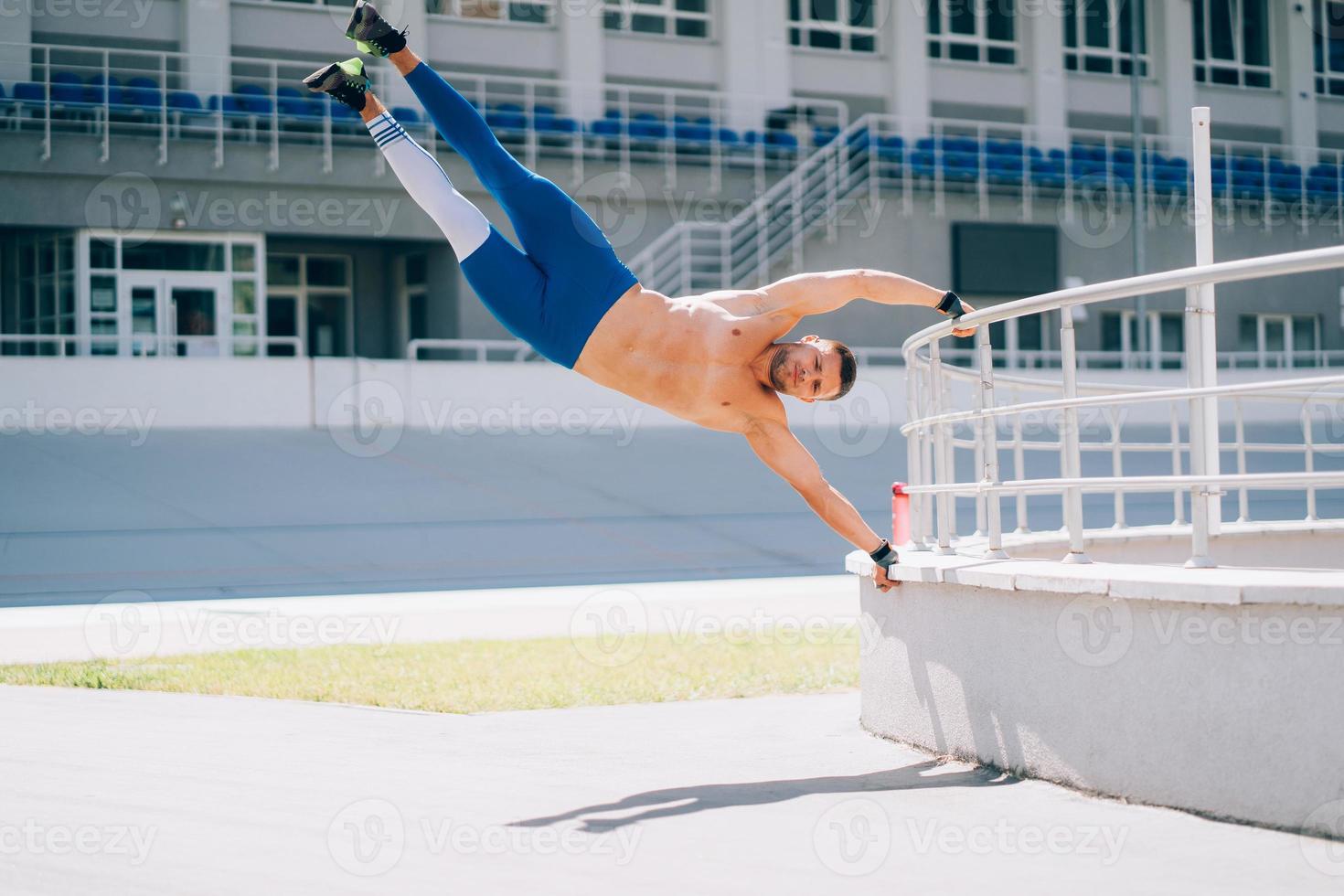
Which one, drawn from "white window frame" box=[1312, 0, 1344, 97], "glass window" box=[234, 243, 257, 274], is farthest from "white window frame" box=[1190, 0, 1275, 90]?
"glass window" box=[234, 243, 257, 274]

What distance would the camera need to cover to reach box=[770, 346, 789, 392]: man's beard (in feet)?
19.5

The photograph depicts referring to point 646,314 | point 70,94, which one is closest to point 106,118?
point 70,94

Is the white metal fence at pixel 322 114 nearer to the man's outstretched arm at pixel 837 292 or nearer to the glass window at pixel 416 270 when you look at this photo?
the glass window at pixel 416 270

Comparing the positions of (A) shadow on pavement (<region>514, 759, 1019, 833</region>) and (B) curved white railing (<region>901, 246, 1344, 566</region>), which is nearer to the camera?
(B) curved white railing (<region>901, 246, 1344, 566</region>)

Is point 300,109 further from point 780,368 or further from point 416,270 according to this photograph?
point 780,368

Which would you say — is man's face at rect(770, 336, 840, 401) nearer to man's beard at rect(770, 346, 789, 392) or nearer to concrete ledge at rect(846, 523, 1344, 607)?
man's beard at rect(770, 346, 789, 392)

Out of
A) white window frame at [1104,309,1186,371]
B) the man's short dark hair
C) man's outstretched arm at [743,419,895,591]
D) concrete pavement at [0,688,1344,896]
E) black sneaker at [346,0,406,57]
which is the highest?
white window frame at [1104,309,1186,371]

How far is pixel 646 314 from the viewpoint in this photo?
20.6ft

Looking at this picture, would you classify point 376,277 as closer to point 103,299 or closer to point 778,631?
point 103,299

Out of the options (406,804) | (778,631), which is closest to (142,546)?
(778,631)

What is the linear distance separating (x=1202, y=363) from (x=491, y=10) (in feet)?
93.4

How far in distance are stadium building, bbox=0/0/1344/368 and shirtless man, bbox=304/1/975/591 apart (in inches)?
737

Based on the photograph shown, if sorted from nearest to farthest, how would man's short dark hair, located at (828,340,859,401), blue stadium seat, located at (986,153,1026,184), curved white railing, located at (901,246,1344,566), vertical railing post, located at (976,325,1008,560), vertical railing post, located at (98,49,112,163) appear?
curved white railing, located at (901,246,1344,566), man's short dark hair, located at (828,340,859,401), vertical railing post, located at (976,325,1008,560), vertical railing post, located at (98,49,112,163), blue stadium seat, located at (986,153,1026,184)

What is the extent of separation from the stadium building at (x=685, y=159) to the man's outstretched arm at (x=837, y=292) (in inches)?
763
